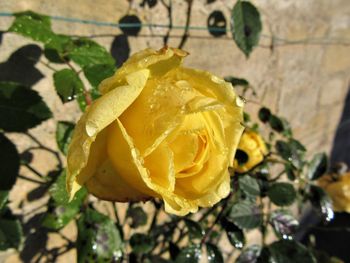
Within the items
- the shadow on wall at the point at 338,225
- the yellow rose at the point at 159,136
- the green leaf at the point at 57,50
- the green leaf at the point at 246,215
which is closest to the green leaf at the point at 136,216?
the green leaf at the point at 246,215

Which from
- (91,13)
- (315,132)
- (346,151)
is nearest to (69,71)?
(91,13)

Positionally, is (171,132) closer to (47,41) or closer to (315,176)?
(47,41)

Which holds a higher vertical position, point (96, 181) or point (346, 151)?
point (96, 181)

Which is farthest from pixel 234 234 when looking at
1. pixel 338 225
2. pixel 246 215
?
pixel 338 225

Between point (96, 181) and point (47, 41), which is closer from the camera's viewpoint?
point (96, 181)

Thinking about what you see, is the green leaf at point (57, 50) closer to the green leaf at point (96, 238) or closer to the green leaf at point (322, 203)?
the green leaf at point (96, 238)

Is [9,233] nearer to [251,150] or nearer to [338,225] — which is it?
[251,150]

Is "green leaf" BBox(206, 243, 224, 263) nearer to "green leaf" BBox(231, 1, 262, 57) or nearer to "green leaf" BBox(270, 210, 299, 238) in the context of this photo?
"green leaf" BBox(270, 210, 299, 238)
